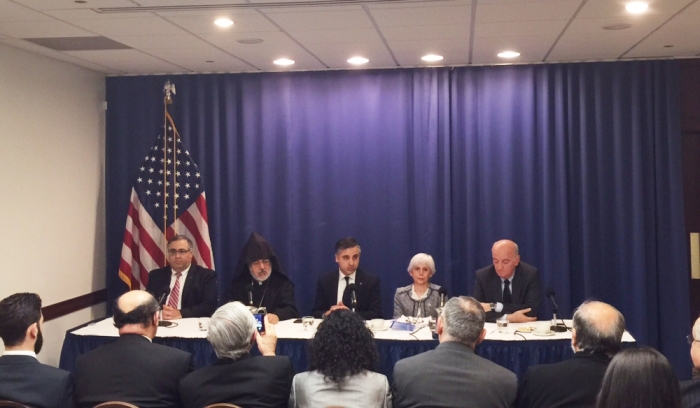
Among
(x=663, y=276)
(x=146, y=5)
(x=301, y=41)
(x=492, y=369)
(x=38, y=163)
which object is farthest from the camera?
(x=663, y=276)

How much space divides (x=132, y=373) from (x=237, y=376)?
0.50 metres

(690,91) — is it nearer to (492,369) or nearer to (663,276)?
(663,276)

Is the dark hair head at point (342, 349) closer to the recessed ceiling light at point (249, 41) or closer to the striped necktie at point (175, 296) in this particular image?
the recessed ceiling light at point (249, 41)

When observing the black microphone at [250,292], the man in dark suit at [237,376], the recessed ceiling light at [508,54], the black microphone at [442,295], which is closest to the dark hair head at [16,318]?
the man in dark suit at [237,376]

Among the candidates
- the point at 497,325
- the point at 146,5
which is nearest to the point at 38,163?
the point at 146,5

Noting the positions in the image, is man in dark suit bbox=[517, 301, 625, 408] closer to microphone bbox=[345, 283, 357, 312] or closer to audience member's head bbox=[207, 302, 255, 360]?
audience member's head bbox=[207, 302, 255, 360]

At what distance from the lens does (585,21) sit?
16.0ft

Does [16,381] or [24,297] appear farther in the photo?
[24,297]

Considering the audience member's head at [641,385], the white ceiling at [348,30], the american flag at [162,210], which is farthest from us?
the american flag at [162,210]

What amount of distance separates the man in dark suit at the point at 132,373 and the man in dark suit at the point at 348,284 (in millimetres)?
2597

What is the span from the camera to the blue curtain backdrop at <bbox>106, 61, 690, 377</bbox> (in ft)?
21.4

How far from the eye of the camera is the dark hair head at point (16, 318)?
328cm

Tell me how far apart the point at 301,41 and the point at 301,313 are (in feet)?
9.13

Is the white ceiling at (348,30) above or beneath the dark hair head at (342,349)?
above
